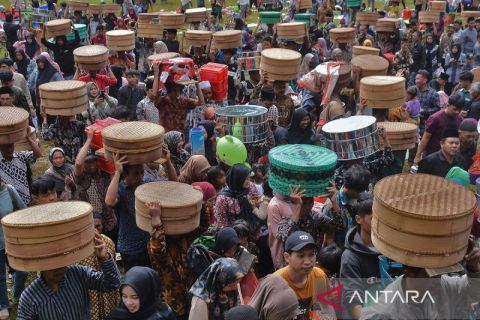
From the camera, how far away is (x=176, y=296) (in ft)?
18.1

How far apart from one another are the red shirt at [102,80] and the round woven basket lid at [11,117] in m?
3.10

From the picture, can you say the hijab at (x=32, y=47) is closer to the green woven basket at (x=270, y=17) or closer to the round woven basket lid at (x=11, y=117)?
the green woven basket at (x=270, y=17)

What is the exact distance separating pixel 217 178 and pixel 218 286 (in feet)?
7.01

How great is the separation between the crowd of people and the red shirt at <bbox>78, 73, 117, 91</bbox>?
27mm

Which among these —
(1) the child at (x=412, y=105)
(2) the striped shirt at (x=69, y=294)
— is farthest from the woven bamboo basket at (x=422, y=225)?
(1) the child at (x=412, y=105)

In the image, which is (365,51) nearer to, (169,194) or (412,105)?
(412,105)

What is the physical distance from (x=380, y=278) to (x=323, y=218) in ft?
4.73

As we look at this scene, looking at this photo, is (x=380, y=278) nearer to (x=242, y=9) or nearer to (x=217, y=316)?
(x=217, y=316)

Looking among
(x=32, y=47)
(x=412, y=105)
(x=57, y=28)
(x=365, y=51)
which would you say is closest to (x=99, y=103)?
(x=57, y=28)

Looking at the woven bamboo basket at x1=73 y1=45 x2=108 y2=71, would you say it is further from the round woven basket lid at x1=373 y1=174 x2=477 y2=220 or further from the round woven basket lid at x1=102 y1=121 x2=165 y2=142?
the round woven basket lid at x1=373 y1=174 x2=477 y2=220

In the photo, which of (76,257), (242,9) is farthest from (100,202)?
(242,9)

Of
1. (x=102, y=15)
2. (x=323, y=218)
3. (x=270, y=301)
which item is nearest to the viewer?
(x=270, y=301)

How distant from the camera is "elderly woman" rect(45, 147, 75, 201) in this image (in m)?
7.07

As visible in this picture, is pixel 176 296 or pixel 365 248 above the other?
pixel 365 248
